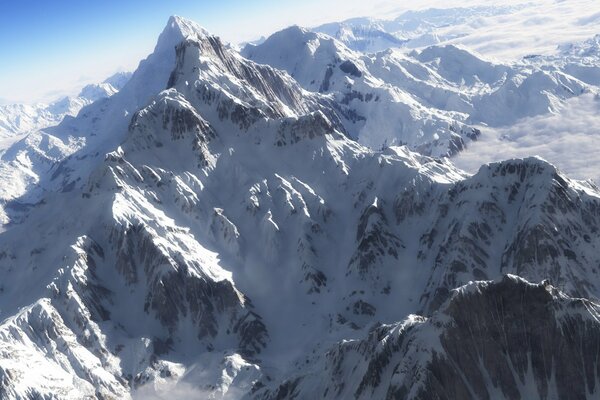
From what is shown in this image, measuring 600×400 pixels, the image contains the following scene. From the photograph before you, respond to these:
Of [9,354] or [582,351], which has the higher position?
[582,351]

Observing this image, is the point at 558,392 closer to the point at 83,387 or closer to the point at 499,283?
the point at 499,283

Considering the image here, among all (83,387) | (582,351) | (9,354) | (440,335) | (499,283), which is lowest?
(83,387)

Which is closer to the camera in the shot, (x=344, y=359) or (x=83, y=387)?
(x=344, y=359)

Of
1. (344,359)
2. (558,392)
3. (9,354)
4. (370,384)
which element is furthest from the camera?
(9,354)

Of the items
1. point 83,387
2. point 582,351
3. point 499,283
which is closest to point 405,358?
point 499,283

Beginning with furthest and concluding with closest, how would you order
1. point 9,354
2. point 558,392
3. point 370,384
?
point 9,354, point 370,384, point 558,392

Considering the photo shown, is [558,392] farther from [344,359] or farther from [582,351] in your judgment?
[344,359]

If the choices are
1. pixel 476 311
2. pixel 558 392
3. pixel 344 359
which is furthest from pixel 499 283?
pixel 344 359
